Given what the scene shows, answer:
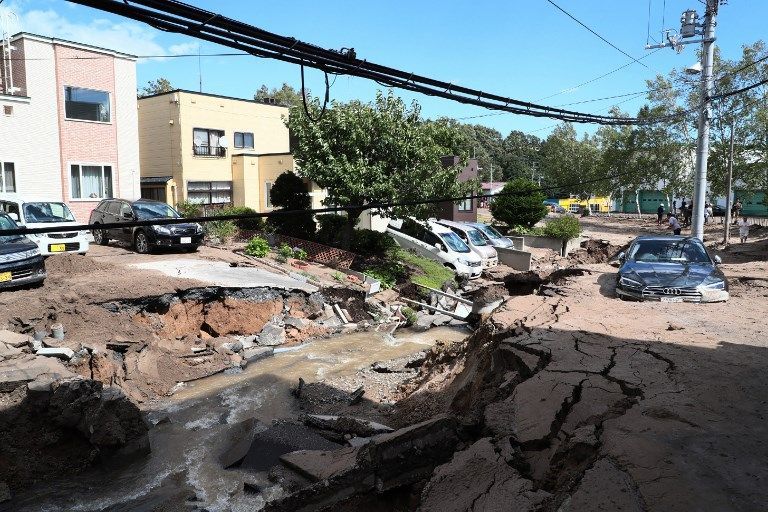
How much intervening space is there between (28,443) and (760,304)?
1202 centimetres

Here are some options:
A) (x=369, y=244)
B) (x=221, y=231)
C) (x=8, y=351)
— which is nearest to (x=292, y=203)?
(x=221, y=231)

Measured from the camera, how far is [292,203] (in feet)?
69.4

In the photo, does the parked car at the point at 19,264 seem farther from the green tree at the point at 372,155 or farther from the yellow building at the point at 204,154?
the yellow building at the point at 204,154

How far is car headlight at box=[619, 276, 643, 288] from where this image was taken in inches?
414

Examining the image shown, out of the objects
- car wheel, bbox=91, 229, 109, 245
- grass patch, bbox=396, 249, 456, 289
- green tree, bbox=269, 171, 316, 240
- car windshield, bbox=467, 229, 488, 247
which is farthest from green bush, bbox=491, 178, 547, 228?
car wheel, bbox=91, 229, 109, 245

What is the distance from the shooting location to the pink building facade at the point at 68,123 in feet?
63.7

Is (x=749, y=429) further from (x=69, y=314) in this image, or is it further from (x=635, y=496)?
(x=69, y=314)

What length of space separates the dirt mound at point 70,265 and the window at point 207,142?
12598 mm

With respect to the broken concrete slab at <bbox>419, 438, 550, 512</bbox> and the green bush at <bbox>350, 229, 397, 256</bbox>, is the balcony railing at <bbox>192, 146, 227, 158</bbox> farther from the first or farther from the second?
the broken concrete slab at <bbox>419, 438, 550, 512</bbox>

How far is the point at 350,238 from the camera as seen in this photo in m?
19.9

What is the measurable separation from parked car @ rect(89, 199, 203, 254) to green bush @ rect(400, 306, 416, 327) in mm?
6541

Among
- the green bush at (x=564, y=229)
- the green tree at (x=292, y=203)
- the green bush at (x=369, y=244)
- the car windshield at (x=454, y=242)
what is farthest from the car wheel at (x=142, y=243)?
the green bush at (x=564, y=229)

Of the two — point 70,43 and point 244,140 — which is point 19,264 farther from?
point 244,140

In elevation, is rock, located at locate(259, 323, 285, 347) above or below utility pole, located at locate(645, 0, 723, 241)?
below
